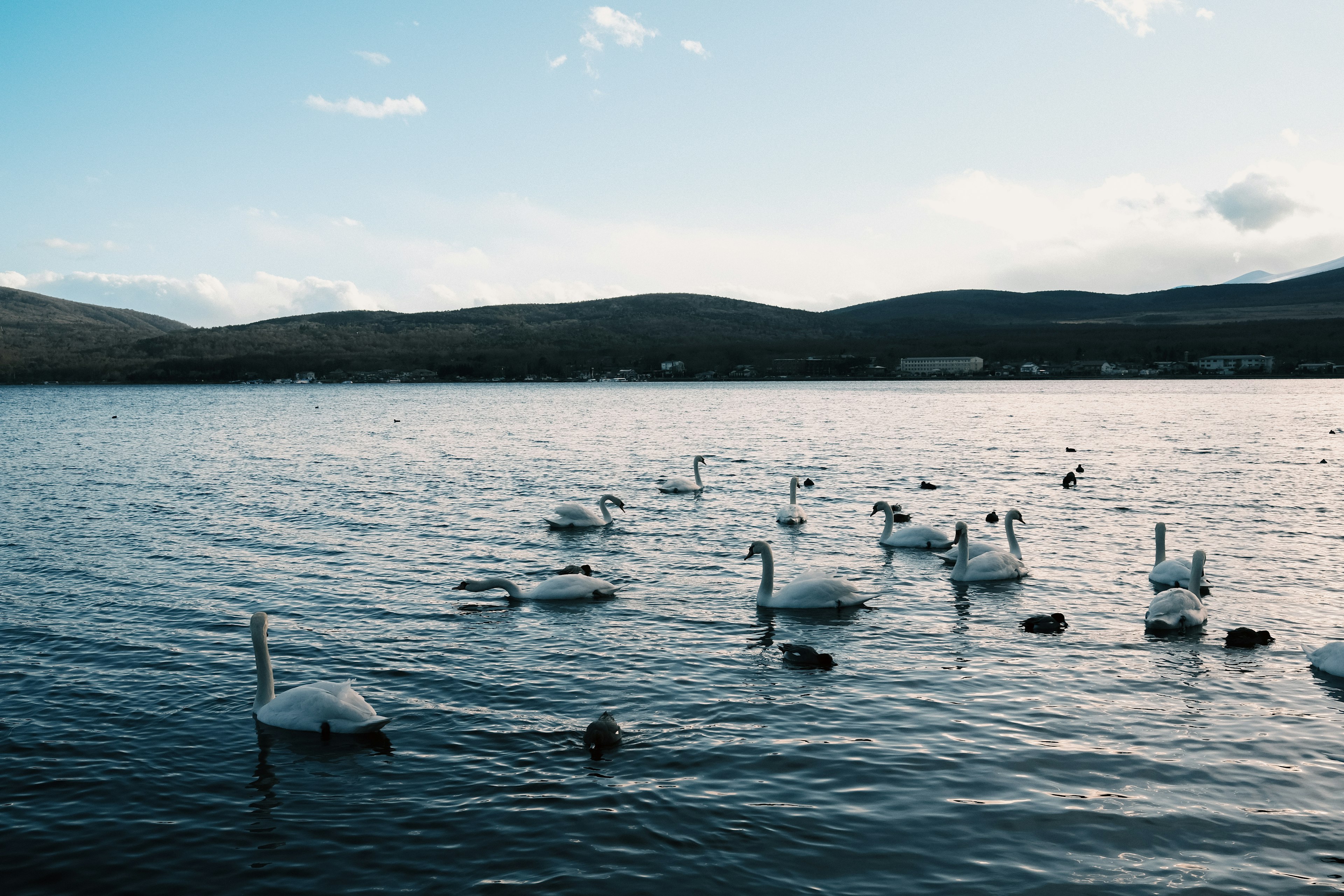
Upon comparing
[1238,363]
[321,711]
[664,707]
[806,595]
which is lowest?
[664,707]

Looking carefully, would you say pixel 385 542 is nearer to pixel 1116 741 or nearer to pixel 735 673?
pixel 735 673

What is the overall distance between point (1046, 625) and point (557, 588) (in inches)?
330

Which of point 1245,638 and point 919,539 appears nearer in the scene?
point 1245,638

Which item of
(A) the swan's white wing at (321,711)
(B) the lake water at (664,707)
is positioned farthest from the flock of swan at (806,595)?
(B) the lake water at (664,707)

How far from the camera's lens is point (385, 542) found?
2270 cm

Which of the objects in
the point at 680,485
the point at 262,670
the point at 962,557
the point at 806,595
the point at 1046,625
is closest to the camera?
the point at 262,670

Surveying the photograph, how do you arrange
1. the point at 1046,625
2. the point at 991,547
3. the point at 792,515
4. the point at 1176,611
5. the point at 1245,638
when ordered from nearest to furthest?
the point at 1245,638 → the point at 1176,611 → the point at 1046,625 → the point at 991,547 → the point at 792,515

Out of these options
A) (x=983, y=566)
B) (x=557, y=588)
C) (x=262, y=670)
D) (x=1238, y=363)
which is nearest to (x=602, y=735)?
(x=262, y=670)

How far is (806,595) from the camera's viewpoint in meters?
15.9

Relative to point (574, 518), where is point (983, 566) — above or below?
A: below

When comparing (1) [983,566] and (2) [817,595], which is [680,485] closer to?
(1) [983,566]

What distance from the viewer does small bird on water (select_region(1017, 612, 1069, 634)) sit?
47.7ft

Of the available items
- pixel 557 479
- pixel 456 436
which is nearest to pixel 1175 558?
pixel 557 479

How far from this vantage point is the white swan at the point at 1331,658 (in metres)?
12.2
